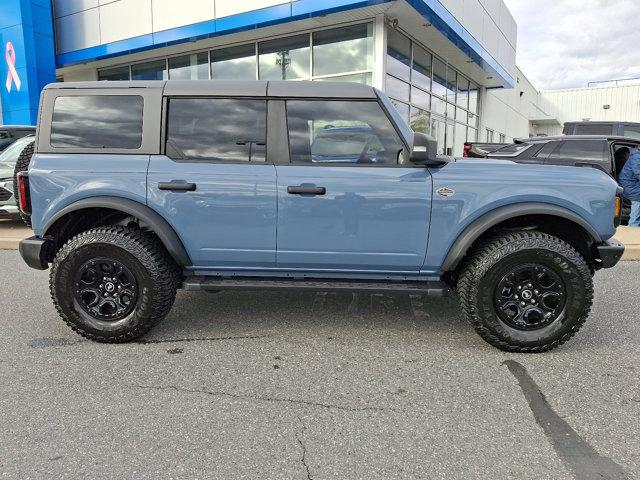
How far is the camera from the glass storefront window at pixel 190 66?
13.0 metres

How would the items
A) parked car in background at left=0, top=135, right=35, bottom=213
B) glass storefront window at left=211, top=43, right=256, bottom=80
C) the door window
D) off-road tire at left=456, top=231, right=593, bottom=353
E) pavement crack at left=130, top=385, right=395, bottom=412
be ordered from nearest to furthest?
pavement crack at left=130, top=385, right=395, bottom=412 < off-road tire at left=456, top=231, right=593, bottom=353 < parked car in background at left=0, top=135, right=35, bottom=213 < the door window < glass storefront window at left=211, top=43, right=256, bottom=80

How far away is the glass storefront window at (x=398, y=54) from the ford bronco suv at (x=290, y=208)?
27.7ft

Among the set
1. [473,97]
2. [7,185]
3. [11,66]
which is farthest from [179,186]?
[473,97]

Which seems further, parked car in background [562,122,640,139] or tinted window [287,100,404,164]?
parked car in background [562,122,640,139]

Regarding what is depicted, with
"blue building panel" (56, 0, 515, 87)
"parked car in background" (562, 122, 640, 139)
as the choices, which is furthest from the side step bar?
"parked car in background" (562, 122, 640, 139)

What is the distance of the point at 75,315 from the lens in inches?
135

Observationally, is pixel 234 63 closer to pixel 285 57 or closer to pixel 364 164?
pixel 285 57

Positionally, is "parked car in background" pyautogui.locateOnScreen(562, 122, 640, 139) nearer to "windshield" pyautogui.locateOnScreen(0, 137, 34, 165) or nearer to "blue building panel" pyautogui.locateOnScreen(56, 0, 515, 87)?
"blue building panel" pyautogui.locateOnScreen(56, 0, 515, 87)

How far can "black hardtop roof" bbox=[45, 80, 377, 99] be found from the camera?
3.36 metres

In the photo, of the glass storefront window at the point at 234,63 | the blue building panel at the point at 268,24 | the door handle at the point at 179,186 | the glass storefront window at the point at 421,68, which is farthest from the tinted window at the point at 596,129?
the door handle at the point at 179,186

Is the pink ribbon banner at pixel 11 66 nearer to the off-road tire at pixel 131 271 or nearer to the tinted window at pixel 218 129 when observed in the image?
the off-road tire at pixel 131 271

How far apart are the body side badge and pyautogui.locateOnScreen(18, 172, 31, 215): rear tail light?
308 cm

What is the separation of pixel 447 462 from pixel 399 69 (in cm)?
1102

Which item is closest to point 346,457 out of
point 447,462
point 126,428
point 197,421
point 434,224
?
point 447,462
